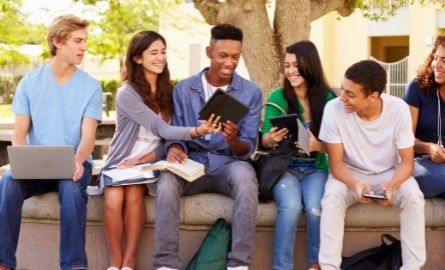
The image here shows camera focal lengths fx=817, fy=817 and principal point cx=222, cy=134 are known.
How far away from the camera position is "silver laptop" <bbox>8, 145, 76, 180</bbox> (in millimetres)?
5113

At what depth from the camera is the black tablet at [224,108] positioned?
504 centimetres

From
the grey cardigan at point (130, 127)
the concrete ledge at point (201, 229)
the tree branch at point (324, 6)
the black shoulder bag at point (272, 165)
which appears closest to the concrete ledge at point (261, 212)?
the concrete ledge at point (201, 229)

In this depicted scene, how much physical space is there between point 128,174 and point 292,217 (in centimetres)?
111

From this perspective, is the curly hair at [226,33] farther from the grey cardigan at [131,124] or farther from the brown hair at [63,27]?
the brown hair at [63,27]

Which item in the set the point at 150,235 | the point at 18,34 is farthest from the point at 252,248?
the point at 18,34

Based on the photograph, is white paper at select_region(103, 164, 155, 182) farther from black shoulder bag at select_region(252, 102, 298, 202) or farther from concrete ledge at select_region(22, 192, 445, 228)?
black shoulder bag at select_region(252, 102, 298, 202)

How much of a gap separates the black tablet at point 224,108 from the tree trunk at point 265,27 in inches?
199

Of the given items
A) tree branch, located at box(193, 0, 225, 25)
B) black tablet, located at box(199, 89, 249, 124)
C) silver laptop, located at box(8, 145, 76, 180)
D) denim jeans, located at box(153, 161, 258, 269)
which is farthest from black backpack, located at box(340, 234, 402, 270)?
tree branch, located at box(193, 0, 225, 25)

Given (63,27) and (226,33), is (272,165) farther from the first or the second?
(63,27)

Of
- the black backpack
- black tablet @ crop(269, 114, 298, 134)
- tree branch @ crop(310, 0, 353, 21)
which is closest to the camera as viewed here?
the black backpack

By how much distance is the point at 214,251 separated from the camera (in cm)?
518

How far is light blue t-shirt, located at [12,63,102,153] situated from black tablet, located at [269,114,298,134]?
124 centimetres

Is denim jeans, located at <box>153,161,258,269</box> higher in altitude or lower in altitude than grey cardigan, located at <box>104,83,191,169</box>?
lower

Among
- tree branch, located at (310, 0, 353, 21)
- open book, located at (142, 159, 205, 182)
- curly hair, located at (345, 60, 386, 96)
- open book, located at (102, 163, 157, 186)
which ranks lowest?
open book, located at (102, 163, 157, 186)
